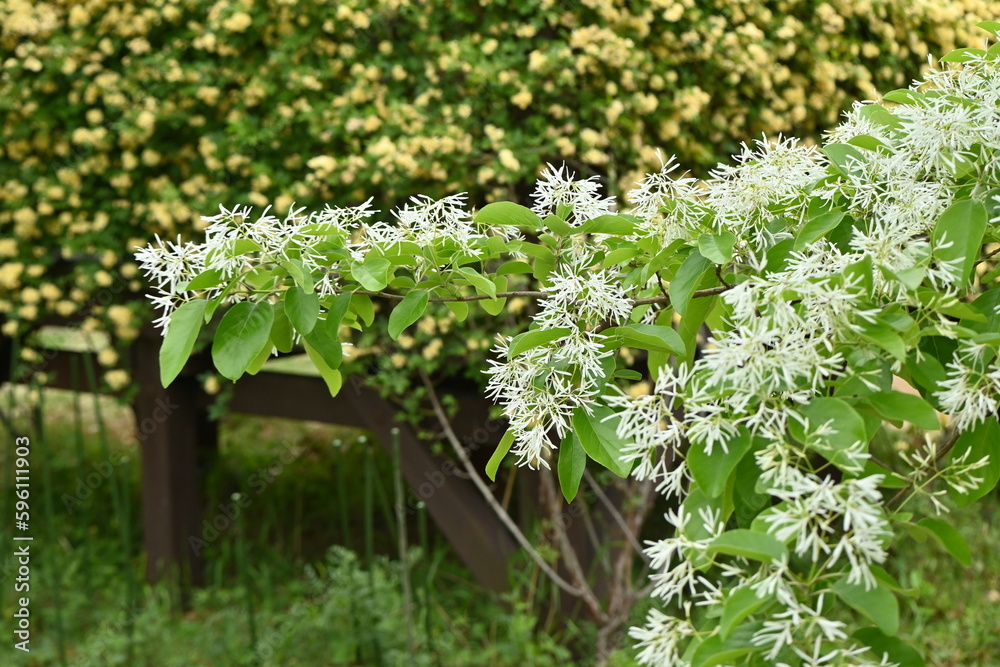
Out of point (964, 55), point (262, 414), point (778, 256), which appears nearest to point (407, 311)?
point (778, 256)

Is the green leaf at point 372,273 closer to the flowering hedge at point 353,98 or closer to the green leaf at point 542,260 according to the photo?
the green leaf at point 542,260

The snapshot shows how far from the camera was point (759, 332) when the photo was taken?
819 millimetres

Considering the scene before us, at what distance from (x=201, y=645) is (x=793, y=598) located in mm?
2879

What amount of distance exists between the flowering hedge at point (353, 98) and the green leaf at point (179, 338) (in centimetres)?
173

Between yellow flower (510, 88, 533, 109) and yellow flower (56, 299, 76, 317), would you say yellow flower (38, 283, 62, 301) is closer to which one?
yellow flower (56, 299, 76, 317)

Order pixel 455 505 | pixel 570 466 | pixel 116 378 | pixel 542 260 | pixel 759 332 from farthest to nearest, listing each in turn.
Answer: pixel 116 378
pixel 455 505
pixel 542 260
pixel 570 466
pixel 759 332

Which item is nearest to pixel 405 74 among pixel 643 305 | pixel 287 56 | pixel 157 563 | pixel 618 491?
pixel 287 56

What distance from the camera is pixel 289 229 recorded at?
1104 millimetres

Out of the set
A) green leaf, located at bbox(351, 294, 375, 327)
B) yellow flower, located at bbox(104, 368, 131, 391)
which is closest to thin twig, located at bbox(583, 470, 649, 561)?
yellow flower, located at bbox(104, 368, 131, 391)

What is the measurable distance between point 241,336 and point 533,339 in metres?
0.32

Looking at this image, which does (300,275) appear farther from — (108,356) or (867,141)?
(108,356)

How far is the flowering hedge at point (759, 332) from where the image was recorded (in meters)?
0.77

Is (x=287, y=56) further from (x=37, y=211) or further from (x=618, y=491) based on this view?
(x=618, y=491)

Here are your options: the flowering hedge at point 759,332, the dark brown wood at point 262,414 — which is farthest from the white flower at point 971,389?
the dark brown wood at point 262,414
